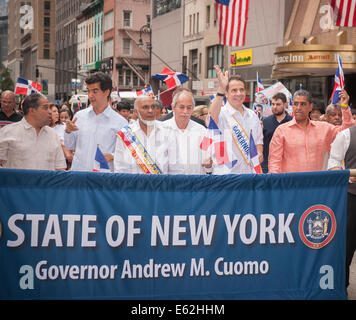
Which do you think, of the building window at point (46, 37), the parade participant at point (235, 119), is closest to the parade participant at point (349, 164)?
the parade participant at point (235, 119)

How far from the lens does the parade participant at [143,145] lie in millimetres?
5547

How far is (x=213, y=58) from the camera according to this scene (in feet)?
151

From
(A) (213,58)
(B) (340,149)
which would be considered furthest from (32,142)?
(A) (213,58)

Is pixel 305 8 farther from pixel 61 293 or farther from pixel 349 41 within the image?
pixel 61 293

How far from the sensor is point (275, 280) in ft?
15.6

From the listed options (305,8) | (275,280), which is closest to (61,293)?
(275,280)

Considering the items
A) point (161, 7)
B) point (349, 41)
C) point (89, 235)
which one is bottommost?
point (89, 235)

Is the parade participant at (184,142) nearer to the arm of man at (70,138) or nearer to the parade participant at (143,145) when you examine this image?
the parade participant at (143,145)

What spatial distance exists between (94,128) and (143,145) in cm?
100

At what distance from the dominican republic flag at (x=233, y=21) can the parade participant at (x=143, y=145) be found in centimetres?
837

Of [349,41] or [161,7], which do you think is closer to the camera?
[349,41]

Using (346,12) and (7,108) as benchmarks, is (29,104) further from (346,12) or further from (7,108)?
(346,12)
